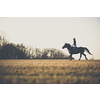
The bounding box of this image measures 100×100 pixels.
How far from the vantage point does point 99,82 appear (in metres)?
1.94

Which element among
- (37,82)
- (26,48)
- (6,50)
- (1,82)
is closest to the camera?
(37,82)

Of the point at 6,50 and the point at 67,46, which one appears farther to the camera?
the point at 6,50

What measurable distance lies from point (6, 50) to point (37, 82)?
29.0 m

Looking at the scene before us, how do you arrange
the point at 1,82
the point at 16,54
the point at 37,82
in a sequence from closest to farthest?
the point at 37,82
the point at 1,82
the point at 16,54

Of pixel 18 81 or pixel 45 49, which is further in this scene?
pixel 45 49

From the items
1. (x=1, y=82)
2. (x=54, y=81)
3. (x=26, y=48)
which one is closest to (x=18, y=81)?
(x=1, y=82)

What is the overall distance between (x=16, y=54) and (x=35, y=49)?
1079cm

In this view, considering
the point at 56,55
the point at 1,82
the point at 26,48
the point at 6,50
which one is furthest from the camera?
the point at 56,55

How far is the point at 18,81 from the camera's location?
6.12ft

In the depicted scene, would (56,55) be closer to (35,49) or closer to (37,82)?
(35,49)

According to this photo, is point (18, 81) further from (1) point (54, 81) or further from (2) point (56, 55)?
(2) point (56, 55)

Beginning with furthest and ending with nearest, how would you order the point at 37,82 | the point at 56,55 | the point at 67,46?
the point at 56,55, the point at 67,46, the point at 37,82

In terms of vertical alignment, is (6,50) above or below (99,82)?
above

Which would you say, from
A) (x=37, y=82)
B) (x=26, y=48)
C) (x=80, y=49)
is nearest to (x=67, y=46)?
(x=80, y=49)
